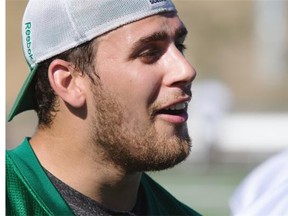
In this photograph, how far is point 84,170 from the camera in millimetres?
3080

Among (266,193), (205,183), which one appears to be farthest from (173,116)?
(205,183)

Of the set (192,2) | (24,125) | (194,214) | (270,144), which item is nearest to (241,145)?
(270,144)

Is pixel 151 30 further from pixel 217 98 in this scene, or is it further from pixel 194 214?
pixel 217 98

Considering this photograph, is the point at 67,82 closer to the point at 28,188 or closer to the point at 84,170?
the point at 84,170

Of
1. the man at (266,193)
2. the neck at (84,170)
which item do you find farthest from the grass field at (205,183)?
the neck at (84,170)

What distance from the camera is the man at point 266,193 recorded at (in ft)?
12.0

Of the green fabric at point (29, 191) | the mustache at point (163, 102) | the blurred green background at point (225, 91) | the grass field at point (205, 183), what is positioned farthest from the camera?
the blurred green background at point (225, 91)

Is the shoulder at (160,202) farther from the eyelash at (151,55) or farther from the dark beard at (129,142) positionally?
the eyelash at (151,55)

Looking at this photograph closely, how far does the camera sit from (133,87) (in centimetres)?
302

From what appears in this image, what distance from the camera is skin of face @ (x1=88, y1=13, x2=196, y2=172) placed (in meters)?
3.01

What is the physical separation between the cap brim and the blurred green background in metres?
8.31

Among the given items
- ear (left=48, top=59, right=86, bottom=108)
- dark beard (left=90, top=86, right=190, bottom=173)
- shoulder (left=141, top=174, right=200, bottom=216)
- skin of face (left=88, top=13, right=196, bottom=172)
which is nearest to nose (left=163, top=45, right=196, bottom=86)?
skin of face (left=88, top=13, right=196, bottom=172)

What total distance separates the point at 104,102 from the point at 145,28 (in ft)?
0.88

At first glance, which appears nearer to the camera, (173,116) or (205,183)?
(173,116)
